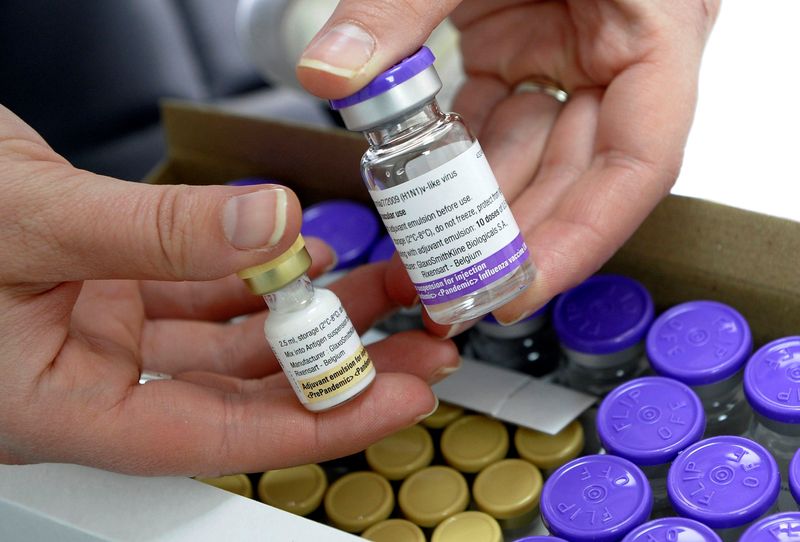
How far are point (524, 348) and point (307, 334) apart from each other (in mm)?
390

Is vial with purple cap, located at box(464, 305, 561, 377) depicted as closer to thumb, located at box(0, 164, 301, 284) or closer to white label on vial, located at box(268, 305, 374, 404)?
white label on vial, located at box(268, 305, 374, 404)

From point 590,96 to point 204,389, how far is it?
53cm

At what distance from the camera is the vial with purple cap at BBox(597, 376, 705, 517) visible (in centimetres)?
75

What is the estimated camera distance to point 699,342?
2.77 ft

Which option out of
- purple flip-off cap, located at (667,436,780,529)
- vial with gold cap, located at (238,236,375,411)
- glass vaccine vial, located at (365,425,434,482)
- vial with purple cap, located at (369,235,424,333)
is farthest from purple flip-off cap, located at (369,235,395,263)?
purple flip-off cap, located at (667,436,780,529)

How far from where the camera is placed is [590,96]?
3.25 feet

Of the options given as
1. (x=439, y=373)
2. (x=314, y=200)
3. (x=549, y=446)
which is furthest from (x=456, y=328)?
(x=314, y=200)

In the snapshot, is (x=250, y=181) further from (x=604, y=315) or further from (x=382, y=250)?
(x=604, y=315)

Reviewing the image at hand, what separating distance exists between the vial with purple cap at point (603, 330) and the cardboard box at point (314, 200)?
2.0 inches

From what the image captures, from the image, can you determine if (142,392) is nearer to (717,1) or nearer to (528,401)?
(528,401)

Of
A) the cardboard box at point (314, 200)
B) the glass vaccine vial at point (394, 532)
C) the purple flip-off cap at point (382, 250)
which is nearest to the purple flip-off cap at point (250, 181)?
the cardboard box at point (314, 200)

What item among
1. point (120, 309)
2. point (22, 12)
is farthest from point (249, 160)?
point (22, 12)

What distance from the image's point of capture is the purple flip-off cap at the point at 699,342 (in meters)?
0.81

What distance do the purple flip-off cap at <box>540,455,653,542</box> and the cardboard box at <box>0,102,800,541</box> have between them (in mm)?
187
